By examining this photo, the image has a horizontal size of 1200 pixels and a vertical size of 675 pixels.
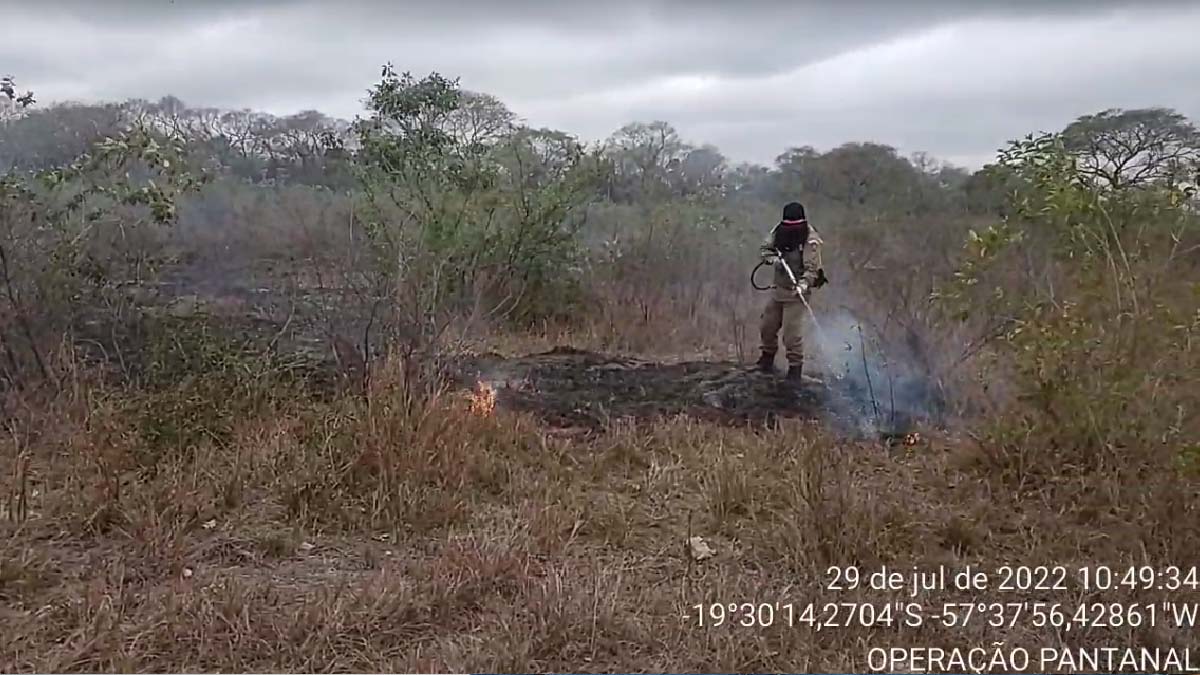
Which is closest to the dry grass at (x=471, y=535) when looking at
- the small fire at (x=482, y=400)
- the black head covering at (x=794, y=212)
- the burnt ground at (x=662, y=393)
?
the small fire at (x=482, y=400)

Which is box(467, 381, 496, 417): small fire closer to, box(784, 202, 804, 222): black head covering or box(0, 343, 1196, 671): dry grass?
box(0, 343, 1196, 671): dry grass

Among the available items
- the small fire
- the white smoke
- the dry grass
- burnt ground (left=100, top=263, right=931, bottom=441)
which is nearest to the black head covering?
the white smoke

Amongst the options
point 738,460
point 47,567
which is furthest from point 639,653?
point 47,567

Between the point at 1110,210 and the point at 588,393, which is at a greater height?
the point at 1110,210

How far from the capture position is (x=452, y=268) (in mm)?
6219

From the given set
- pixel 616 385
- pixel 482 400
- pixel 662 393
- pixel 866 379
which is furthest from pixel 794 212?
pixel 482 400

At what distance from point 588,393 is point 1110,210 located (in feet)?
9.76

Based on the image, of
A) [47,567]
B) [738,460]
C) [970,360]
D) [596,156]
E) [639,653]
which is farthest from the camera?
[596,156]

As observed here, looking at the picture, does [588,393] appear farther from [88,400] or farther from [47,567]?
[47,567]

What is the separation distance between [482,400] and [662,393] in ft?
4.24

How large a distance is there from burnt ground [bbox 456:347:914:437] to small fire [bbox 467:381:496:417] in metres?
0.09

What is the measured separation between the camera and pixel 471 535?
3.33m

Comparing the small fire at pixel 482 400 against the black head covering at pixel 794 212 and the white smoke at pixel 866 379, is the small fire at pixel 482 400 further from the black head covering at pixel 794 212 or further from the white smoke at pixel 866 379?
the black head covering at pixel 794 212

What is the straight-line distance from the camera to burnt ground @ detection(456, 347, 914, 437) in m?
5.14
